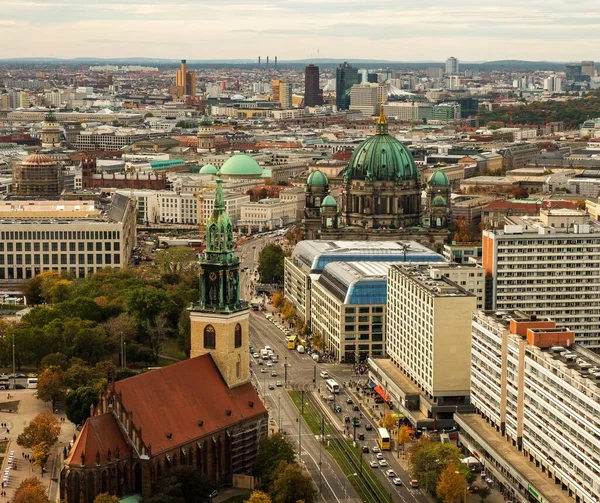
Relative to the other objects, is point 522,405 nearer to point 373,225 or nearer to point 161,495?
point 161,495

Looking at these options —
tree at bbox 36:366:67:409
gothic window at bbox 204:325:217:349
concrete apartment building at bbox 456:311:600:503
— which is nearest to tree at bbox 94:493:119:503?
gothic window at bbox 204:325:217:349

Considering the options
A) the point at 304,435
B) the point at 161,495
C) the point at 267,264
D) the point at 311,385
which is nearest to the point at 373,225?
the point at 267,264

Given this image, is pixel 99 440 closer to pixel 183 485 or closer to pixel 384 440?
pixel 183 485

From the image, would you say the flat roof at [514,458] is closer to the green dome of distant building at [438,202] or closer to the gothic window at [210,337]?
the gothic window at [210,337]

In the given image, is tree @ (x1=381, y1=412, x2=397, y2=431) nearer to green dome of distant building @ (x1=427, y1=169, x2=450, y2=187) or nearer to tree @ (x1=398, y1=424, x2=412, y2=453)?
tree @ (x1=398, y1=424, x2=412, y2=453)

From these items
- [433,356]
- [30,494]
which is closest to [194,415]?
[30,494]

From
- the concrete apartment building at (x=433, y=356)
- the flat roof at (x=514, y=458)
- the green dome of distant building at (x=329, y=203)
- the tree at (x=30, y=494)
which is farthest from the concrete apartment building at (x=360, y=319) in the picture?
the tree at (x=30, y=494)
